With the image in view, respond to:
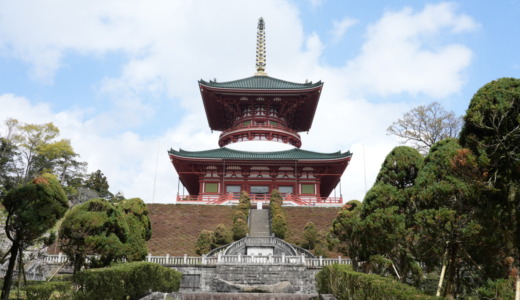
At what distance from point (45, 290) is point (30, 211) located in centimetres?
173

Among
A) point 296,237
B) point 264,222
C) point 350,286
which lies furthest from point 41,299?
point 264,222

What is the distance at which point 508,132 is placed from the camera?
18.9ft

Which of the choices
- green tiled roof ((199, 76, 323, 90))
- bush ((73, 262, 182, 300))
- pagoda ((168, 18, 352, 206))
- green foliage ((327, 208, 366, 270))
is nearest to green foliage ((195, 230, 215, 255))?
bush ((73, 262, 182, 300))

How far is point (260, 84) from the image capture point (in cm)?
4303

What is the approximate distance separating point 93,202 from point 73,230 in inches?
39.7

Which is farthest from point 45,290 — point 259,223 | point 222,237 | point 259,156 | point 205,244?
point 259,156

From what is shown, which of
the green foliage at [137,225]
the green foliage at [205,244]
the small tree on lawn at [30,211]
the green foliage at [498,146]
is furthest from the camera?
the green foliage at [205,244]

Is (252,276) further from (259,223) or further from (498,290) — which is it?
(498,290)

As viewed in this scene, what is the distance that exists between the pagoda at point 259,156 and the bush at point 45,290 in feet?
81.0

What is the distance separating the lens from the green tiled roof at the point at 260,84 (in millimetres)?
39375

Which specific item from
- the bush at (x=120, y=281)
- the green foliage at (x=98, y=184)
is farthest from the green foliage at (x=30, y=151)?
the bush at (x=120, y=281)

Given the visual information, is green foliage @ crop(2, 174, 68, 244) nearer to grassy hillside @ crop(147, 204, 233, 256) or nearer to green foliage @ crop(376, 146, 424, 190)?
green foliage @ crop(376, 146, 424, 190)

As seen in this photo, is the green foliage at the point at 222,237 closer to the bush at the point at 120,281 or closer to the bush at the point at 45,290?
the bush at the point at 120,281

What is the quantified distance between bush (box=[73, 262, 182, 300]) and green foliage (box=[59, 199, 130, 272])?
2.03 feet
